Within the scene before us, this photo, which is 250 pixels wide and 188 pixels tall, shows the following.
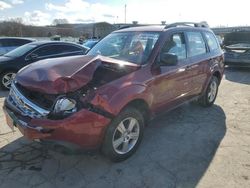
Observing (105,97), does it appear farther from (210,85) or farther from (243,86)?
(243,86)

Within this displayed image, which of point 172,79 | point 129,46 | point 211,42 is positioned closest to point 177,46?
point 172,79

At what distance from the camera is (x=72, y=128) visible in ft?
10.4

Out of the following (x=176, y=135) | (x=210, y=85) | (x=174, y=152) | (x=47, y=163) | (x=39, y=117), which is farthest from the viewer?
(x=210, y=85)

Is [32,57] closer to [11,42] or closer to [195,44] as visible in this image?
[11,42]

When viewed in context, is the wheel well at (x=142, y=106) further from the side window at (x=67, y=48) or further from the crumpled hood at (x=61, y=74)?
the side window at (x=67, y=48)

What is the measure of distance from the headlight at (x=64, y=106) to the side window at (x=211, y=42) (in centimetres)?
399

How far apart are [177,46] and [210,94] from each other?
206 cm

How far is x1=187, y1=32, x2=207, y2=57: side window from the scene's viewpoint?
5.33 metres

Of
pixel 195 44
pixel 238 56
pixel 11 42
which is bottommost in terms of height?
pixel 238 56

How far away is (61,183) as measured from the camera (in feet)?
11.1

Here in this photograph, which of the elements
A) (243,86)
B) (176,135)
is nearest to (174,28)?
(176,135)

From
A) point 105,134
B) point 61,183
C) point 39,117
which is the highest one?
point 39,117

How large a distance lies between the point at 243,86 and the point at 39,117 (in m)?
7.45

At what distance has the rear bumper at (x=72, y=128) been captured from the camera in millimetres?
3139
